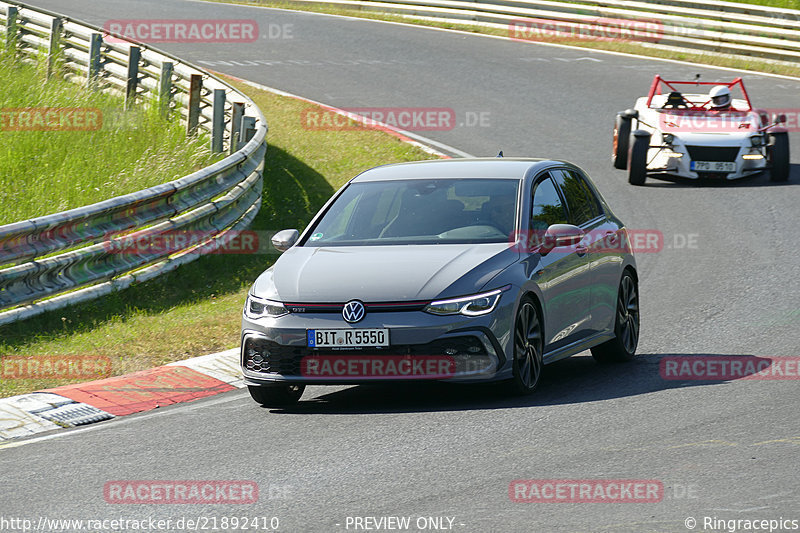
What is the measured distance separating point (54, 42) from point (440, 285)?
604 inches

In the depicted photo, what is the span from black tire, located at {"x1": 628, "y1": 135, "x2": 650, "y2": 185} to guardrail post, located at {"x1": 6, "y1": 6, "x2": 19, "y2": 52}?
10.7m

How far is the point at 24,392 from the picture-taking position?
9.01 metres

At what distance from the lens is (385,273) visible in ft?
27.1

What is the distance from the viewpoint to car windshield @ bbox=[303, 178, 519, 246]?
29.5ft

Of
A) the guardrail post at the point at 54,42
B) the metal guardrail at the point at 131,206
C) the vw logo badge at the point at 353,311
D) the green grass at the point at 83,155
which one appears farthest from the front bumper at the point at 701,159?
the vw logo badge at the point at 353,311

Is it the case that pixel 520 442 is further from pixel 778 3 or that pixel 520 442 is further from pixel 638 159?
pixel 778 3

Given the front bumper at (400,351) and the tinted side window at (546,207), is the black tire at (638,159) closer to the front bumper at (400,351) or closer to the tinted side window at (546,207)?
the tinted side window at (546,207)

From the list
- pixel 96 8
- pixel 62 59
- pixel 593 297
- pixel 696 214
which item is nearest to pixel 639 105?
pixel 696 214

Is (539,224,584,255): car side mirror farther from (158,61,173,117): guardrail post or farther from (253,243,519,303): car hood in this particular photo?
(158,61,173,117): guardrail post

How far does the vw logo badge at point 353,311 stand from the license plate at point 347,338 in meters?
0.07

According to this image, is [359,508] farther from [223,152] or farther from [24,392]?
[223,152]

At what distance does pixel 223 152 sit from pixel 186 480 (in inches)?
420

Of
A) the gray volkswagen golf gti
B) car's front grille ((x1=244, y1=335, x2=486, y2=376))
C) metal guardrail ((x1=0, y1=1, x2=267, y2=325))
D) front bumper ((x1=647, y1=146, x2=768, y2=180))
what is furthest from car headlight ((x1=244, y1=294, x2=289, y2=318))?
front bumper ((x1=647, y1=146, x2=768, y2=180))

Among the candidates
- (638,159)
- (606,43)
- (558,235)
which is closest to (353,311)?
(558,235)
